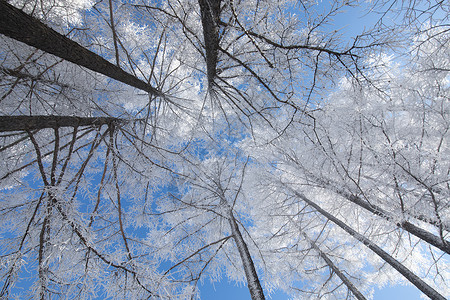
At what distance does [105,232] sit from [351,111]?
4.53 metres

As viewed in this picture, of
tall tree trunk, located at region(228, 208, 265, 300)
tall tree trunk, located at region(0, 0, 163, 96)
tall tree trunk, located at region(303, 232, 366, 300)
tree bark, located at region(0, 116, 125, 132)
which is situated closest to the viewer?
tall tree trunk, located at region(0, 0, 163, 96)

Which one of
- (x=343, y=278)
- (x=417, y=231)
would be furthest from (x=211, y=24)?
(x=343, y=278)

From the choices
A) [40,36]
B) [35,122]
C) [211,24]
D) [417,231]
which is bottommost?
[417,231]

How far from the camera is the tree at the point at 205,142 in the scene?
1.83 metres

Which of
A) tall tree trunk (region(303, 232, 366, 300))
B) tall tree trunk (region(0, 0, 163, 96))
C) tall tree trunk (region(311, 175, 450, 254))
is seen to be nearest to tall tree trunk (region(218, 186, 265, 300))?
tall tree trunk (region(311, 175, 450, 254))

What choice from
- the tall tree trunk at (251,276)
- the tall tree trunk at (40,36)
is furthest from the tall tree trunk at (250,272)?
the tall tree trunk at (40,36)

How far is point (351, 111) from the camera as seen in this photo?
3102 millimetres

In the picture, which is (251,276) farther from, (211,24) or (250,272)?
(211,24)

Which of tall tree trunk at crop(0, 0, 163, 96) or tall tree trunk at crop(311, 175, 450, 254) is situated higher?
tall tree trunk at crop(0, 0, 163, 96)

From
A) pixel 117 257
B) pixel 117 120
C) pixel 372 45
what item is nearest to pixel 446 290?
pixel 372 45

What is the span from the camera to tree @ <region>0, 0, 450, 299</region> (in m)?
1.83

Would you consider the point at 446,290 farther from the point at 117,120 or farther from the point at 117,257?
the point at 117,120

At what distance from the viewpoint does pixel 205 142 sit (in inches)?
192

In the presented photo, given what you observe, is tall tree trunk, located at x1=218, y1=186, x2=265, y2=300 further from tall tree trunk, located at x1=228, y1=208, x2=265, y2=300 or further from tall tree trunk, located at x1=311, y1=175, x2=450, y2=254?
tall tree trunk, located at x1=311, y1=175, x2=450, y2=254
